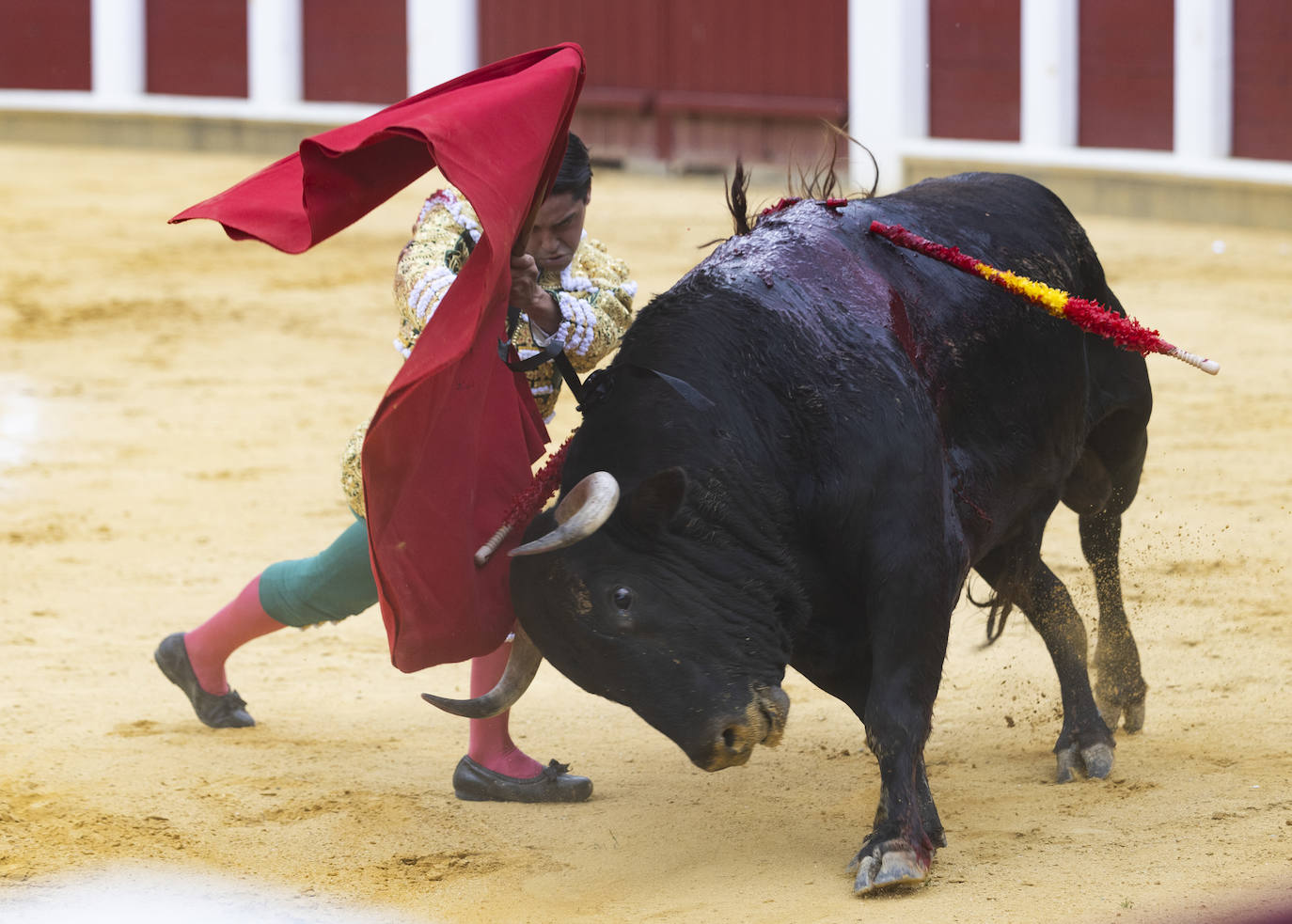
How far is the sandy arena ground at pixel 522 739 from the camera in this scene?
8.37 ft

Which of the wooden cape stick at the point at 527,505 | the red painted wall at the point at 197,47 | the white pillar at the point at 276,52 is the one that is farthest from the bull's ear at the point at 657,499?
the red painted wall at the point at 197,47

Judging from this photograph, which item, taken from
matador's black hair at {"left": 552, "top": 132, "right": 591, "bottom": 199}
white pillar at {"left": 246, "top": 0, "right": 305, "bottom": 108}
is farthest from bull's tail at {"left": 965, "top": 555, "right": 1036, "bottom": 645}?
white pillar at {"left": 246, "top": 0, "right": 305, "bottom": 108}

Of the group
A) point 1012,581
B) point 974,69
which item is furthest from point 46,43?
point 1012,581

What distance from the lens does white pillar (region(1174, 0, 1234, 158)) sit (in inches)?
377

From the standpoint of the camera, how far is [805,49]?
474 inches

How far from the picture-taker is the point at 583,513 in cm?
230

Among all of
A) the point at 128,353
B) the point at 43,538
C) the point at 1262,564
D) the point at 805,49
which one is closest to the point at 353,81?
the point at 805,49

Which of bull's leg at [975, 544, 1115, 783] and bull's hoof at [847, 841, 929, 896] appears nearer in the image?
bull's hoof at [847, 841, 929, 896]

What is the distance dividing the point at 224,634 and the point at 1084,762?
1522mm

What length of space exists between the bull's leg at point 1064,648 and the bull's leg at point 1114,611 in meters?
0.10

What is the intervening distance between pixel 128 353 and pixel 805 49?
621cm

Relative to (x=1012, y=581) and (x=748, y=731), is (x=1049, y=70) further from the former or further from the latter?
(x=748, y=731)

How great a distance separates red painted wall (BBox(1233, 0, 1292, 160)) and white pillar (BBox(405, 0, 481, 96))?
5904 mm

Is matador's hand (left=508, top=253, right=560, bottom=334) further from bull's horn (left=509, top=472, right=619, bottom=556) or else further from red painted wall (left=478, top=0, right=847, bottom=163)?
red painted wall (left=478, top=0, right=847, bottom=163)
